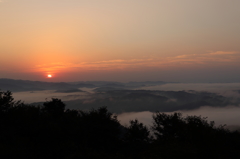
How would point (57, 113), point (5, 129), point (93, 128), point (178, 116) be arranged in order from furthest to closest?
1. point (57, 113)
2. point (178, 116)
3. point (93, 128)
4. point (5, 129)

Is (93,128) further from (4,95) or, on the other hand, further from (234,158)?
(234,158)

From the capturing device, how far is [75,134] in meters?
40.7

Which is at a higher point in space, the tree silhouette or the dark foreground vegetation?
the dark foreground vegetation

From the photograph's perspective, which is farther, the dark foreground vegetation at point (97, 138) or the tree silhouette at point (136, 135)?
the tree silhouette at point (136, 135)

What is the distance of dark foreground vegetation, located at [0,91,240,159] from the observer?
21.6 m

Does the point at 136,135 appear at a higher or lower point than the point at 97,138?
lower

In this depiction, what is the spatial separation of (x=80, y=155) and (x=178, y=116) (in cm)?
4168

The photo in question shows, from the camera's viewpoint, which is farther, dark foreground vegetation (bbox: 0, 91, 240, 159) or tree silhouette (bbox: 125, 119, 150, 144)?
tree silhouette (bbox: 125, 119, 150, 144)

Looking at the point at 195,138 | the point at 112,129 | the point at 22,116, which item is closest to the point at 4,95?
the point at 22,116

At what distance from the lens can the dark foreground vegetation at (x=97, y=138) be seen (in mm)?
21641

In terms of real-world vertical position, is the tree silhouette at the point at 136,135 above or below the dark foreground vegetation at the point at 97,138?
below

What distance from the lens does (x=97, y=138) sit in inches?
1763

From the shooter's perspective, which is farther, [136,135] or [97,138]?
[136,135]

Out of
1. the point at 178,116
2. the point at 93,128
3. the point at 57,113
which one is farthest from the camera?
the point at 57,113
